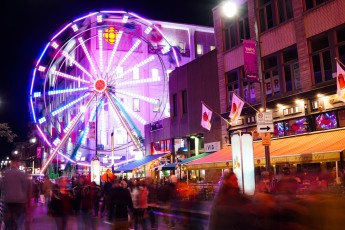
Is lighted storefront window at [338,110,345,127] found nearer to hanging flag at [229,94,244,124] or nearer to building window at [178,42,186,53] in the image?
Result: hanging flag at [229,94,244,124]

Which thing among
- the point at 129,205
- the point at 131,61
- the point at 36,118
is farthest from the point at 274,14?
the point at 131,61

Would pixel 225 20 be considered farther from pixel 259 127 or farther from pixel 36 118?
pixel 36 118

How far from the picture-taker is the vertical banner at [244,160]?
1584 cm

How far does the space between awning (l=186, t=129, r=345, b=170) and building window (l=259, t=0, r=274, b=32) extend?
22.1 ft

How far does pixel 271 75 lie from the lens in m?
25.0

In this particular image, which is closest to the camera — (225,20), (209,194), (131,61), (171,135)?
(209,194)

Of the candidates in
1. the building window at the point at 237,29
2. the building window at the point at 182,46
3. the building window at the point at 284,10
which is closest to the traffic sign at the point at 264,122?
the building window at the point at 284,10

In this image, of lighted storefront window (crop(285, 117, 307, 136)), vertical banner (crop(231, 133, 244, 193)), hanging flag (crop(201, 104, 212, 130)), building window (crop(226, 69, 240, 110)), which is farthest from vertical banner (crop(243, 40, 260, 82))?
hanging flag (crop(201, 104, 212, 130))

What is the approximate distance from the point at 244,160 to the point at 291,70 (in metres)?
9.36

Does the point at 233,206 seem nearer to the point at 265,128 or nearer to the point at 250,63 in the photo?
the point at 265,128

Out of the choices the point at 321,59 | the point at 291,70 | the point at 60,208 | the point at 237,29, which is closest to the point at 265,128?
the point at 321,59

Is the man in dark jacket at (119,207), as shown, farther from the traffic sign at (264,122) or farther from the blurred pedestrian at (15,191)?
the traffic sign at (264,122)

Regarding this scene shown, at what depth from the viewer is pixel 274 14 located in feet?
81.8

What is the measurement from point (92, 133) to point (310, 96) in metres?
23.4
